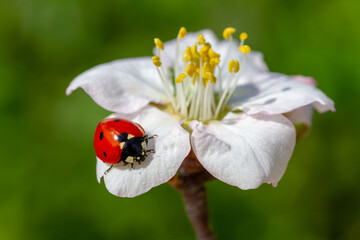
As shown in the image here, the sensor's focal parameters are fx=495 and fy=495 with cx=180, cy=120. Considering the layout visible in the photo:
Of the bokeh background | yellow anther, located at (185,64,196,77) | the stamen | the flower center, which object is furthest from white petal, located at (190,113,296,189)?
the bokeh background

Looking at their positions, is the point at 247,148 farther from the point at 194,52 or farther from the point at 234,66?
the point at 194,52

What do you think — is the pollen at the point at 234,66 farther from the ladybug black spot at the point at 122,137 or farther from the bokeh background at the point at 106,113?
the bokeh background at the point at 106,113

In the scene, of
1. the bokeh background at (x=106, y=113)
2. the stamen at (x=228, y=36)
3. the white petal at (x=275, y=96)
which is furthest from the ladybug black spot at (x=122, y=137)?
the bokeh background at (x=106, y=113)

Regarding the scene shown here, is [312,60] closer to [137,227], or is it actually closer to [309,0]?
[309,0]

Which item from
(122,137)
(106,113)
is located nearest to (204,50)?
(122,137)

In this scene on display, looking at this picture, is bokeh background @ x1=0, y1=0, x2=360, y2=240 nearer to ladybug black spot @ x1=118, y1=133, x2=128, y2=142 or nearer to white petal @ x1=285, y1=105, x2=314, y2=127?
white petal @ x1=285, y1=105, x2=314, y2=127

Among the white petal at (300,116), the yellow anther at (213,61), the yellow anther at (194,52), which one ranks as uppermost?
the yellow anther at (194,52)
